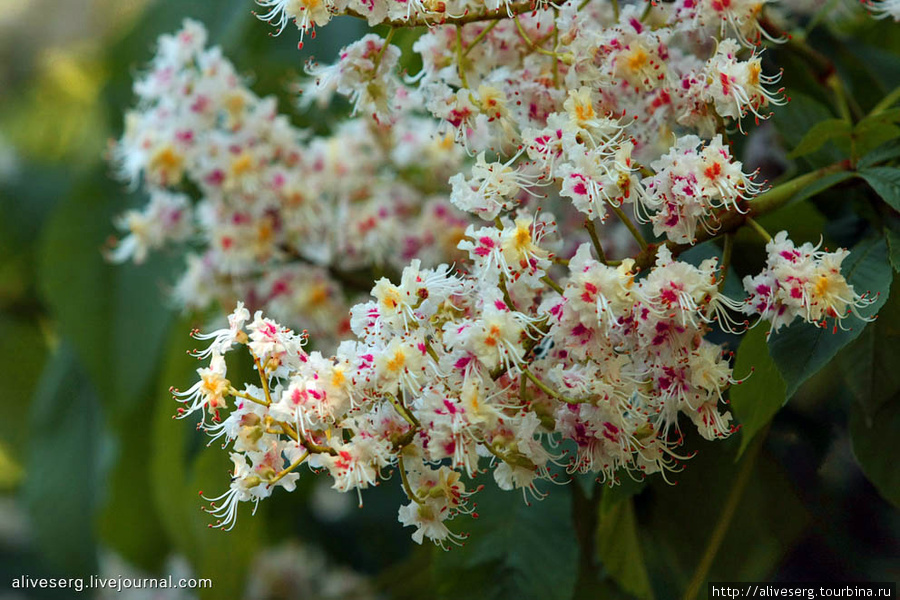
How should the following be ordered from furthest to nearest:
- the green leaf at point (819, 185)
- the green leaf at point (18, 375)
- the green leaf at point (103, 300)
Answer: the green leaf at point (18, 375) → the green leaf at point (103, 300) → the green leaf at point (819, 185)

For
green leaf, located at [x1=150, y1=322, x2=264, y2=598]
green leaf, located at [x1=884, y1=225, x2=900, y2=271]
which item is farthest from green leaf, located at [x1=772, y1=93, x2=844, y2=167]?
green leaf, located at [x1=150, y1=322, x2=264, y2=598]

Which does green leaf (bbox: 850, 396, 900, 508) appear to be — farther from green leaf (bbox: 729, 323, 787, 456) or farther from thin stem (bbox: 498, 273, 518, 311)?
thin stem (bbox: 498, 273, 518, 311)

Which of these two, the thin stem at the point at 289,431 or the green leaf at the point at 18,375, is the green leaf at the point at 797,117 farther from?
the green leaf at the point at 18,375

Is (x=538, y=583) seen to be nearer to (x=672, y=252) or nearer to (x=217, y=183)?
(x=672, y=252)

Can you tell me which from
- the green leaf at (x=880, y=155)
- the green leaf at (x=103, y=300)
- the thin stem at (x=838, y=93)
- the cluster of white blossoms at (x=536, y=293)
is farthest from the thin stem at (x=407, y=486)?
the green leaf at (x=103, y=300)

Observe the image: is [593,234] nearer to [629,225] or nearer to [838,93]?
[629,225]

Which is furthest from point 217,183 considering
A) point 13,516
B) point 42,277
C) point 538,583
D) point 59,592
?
point 13,516

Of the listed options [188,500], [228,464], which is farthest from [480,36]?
[188,500]

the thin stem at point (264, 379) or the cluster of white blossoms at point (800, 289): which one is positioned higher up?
the cluster of white blossoms at point (800, 289)
